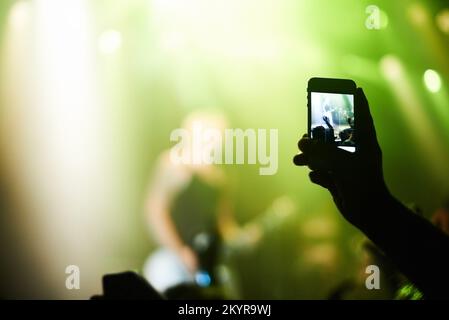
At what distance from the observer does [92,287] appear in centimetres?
275

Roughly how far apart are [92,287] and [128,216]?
0.53 meters

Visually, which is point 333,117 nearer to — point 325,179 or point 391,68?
point 325,179

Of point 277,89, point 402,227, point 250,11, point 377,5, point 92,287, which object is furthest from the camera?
point 277,89

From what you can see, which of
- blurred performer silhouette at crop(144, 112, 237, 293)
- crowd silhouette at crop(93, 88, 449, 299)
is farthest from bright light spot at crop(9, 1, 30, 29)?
crowd silhouette at crop(93, 88, 449, 299)

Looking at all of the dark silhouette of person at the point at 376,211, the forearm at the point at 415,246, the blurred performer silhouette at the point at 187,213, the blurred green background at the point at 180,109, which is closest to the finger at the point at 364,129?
the dark silhouette of person at the point at 376,211

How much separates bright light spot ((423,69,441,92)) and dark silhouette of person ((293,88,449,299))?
2590mm

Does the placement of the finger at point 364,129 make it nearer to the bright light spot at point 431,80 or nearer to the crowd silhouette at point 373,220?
the crowd silhouette at point 373,220

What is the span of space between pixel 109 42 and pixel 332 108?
85.9 inches

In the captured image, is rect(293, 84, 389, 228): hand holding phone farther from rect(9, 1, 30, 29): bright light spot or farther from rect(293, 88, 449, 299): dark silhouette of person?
rect(9, 1, 30, 29): bright light spot

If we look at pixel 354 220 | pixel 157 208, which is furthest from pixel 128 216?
pixel 354 220

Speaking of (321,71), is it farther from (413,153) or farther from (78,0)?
(78,0)

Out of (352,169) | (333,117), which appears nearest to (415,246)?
(352,169)

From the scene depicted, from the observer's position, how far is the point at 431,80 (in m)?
3.28

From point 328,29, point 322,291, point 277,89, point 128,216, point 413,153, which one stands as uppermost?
point 328,29
